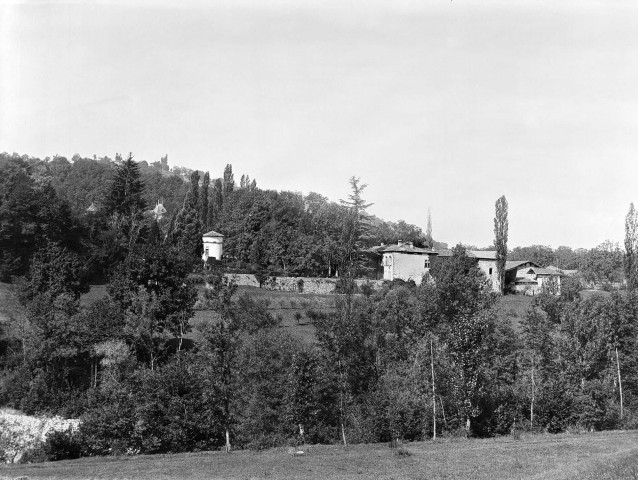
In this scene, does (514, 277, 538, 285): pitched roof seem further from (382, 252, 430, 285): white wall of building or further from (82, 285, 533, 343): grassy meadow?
(82, 285, 533, 343): grassy meadow

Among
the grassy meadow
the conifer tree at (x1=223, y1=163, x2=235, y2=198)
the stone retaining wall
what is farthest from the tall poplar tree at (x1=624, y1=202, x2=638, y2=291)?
the conifer tree at (x1=223, y1=163, x2=235, y2=198)

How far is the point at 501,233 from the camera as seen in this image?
3145 inches

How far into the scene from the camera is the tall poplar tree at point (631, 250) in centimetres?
6588

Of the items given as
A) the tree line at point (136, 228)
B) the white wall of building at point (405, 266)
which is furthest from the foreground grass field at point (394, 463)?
the white wall of building at point (405, 266)

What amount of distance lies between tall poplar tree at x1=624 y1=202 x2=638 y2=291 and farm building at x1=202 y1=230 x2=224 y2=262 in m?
43.2

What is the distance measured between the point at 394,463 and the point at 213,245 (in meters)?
55.2

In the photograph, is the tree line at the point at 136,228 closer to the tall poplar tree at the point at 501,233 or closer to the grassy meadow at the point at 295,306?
the grassy meadow at the point at 295,306

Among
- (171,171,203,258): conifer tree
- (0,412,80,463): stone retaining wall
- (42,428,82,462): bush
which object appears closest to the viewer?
(42,428,82,462): bush

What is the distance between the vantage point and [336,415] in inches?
1398

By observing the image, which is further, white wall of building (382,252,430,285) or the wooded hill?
white wall of building (382,252,430,285)

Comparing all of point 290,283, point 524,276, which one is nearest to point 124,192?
point 290,283

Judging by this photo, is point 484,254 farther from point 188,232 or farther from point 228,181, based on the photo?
point 228,181

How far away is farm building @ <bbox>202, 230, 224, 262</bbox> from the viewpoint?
7944 cm

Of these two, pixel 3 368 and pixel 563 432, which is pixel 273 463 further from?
pixel 3 368
